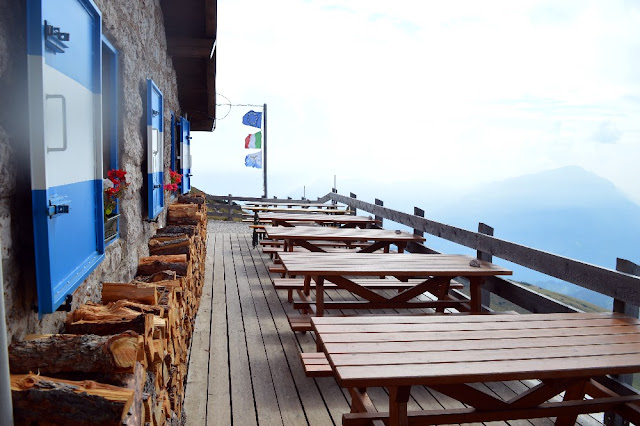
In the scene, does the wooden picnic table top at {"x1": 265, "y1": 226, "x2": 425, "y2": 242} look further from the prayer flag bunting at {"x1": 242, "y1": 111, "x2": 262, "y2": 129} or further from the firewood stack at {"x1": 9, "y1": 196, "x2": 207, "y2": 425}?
the prayer flag bunting at {"x1": 242, "y1": 111, "x2": 262, "y2": 129}

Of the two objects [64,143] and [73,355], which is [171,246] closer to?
[64,143]

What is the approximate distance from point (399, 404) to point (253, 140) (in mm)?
15625

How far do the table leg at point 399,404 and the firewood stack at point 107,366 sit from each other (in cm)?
98

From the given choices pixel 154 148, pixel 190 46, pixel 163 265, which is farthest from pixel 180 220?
pixel 163 265

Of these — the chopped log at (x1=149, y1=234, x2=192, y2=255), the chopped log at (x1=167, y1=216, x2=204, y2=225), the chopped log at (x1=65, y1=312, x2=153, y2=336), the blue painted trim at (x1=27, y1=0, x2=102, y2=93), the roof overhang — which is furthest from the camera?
the chopped log at (x1=167, y1=216, x2=204, y2=225)

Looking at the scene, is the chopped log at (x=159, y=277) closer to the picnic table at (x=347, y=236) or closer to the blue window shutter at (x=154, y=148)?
the blue window shutter at (x=154, y=148)

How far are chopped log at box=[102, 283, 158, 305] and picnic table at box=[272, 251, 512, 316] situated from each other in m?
1.18

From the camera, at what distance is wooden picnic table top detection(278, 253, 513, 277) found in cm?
383

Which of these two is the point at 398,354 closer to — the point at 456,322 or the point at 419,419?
the point at 419,419

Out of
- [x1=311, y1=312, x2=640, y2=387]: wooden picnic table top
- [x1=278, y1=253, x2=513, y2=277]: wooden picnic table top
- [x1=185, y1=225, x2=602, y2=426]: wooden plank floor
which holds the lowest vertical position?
[x1=185, y1=225, x2=602, y2=426]: wooden plank floor

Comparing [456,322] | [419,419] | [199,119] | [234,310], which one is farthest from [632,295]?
[199,119]

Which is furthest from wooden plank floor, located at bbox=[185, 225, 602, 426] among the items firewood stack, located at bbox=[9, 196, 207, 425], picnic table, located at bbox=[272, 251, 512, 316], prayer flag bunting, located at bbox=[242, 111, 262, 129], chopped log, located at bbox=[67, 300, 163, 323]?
prayer flag bunting, located at bbox=[242, 111, 262, 129]

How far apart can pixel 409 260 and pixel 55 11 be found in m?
3.23

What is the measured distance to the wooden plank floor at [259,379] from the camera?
314 cm
